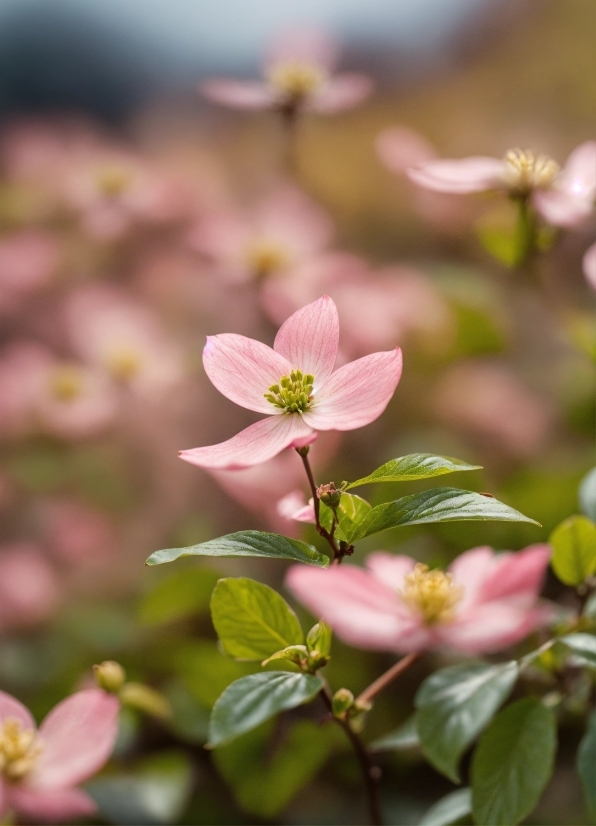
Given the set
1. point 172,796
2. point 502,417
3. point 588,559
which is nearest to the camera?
point 588,559

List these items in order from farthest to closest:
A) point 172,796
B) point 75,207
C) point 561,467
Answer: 1. point 75,207
2. point 561,467
3. point 172,796

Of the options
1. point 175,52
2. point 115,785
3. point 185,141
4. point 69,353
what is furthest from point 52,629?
point 175,52

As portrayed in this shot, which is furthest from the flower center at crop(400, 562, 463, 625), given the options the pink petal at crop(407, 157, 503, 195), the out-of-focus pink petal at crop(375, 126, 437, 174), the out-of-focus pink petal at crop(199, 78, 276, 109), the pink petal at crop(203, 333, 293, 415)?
the out-of-focus pink petal at crop(199, 78, 276, 109)

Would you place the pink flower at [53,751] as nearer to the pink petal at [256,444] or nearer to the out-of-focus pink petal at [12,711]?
the out-of-focus pink petal at [12,711]

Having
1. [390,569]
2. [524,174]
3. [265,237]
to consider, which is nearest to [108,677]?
[390,569]

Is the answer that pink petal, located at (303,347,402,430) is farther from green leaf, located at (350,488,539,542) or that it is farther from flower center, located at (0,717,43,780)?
flower center, located at (0,717,43,780)

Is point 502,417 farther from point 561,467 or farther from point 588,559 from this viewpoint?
point 588,559
